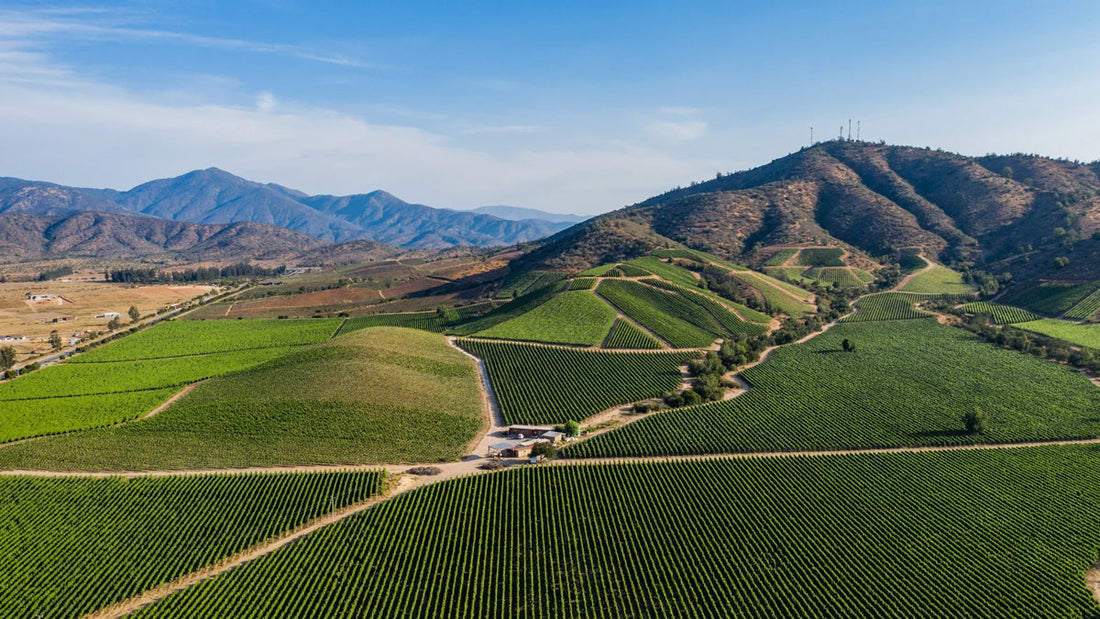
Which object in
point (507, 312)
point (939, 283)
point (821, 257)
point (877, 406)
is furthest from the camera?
point (821, 257)

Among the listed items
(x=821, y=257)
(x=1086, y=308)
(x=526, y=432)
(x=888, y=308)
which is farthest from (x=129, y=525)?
(x=821, y=257)

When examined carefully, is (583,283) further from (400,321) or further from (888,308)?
(888,308)

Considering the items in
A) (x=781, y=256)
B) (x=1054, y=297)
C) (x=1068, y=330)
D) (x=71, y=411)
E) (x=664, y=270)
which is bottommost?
(x=71, y=411)

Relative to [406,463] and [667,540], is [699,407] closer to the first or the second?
[667,540]

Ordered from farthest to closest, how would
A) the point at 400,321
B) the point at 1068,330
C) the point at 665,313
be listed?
1. the point at 400,321
2. the point at 665,313
3. the point at 1068,330

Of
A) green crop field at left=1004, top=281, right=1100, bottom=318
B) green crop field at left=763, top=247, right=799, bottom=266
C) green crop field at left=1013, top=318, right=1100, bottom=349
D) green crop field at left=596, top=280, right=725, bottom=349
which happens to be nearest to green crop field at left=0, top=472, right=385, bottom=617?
green crop field at left=596, top=280, right=725, bottom=349

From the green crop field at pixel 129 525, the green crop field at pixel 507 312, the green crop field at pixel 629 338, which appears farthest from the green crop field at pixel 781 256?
the green crop field at pixel 129 525

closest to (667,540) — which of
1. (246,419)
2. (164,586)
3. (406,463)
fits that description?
(406,463)
